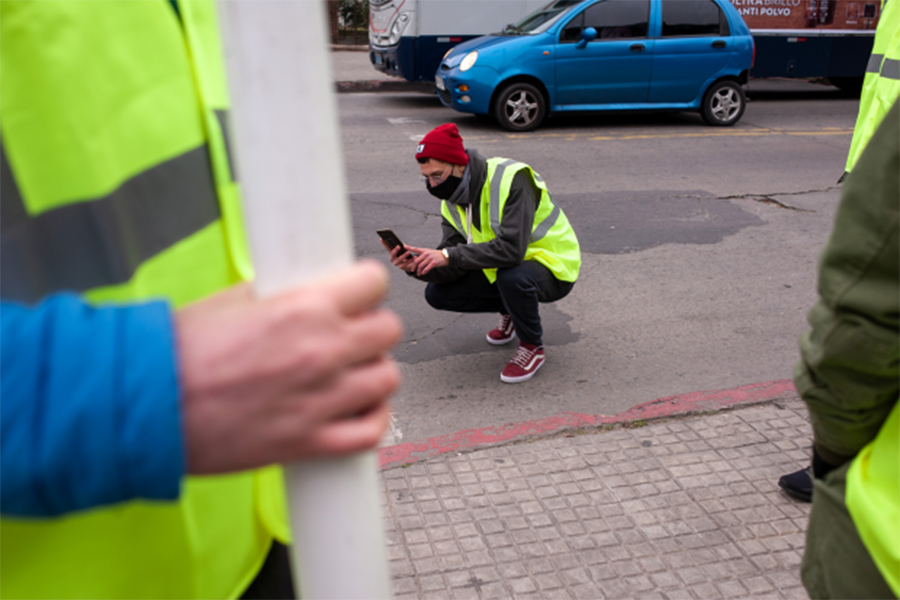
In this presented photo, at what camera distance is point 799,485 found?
9.66 ft

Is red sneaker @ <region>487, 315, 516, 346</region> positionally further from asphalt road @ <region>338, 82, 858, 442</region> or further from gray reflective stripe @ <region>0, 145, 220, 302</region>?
gray reflective stripe @ <region>0, 145, 220, 302</region>

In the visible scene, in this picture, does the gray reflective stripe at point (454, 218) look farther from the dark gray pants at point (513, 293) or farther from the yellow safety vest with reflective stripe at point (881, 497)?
the yellow safety vest with reflective stripe at point (881, 497)

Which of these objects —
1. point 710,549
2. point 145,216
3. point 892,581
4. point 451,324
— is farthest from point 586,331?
point 145,216

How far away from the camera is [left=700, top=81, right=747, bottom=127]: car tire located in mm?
11047

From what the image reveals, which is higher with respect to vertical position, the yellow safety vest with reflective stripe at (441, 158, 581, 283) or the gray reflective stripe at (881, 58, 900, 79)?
the gray reflective stripe at (881, 58, 900, 79)

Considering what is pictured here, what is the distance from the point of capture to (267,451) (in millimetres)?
606

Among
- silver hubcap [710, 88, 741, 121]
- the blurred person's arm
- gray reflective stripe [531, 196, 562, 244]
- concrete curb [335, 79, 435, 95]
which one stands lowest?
concrete curb [335, 79, 435, 95]

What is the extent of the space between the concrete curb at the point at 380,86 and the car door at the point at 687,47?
17.5ft

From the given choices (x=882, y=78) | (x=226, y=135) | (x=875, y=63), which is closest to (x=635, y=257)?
(x=875, y=63)

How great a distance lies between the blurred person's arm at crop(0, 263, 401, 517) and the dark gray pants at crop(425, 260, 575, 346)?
11.0ft

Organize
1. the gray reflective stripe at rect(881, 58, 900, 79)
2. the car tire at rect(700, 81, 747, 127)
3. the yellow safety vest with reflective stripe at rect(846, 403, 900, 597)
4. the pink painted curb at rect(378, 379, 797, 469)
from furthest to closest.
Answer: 1. the car tire at rect(700, 81, 747, 127)
2. the pink painted curb at rect(378, 379, 797, 469)
3. the gray reflective stripe at rect(881, 58, 900, 79)
4. the yellow safety vest with reflective stripe at rect(846, 403, 900, 597)

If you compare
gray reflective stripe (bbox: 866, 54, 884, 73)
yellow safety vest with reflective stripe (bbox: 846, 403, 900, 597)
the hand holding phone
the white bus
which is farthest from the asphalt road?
yellow safety vest with reflective stripe (bbox: 846, 403, 900, 597)

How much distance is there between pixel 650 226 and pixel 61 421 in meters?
6.40

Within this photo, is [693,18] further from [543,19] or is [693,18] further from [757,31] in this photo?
[757,31]
